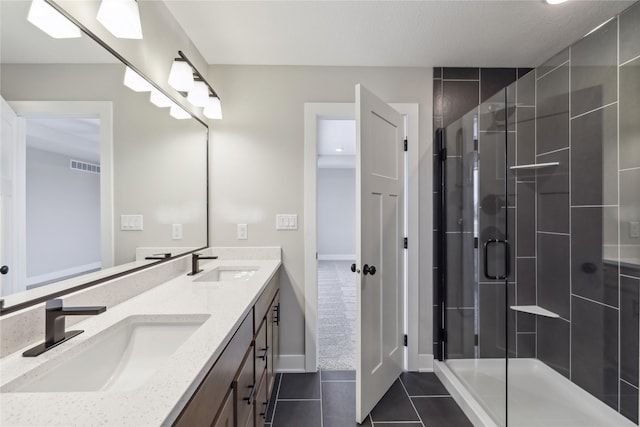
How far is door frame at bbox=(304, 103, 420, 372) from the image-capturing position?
7.79ft

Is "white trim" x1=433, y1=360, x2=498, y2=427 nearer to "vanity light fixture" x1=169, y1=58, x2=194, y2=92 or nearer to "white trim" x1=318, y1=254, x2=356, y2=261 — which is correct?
"vanity light fixture" x1=169, y1=58, x2=194, y2=92

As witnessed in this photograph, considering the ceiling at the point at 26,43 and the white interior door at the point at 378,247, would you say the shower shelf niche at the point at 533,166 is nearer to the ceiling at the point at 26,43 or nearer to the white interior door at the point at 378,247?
the white interior door at the point at 378,247

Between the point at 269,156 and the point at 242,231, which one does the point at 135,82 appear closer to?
the point at 269,156

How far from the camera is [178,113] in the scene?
1.88 m

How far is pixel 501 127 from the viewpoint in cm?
200

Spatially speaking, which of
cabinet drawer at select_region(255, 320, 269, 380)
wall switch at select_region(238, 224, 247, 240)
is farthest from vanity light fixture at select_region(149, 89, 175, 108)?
cabinet drawer at select_region(255, 320, 269, 380)

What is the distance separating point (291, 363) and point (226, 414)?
4.88 ft

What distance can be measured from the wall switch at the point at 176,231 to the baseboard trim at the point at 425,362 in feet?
6.91

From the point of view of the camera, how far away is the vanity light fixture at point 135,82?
1.34m

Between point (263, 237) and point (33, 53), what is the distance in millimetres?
1714

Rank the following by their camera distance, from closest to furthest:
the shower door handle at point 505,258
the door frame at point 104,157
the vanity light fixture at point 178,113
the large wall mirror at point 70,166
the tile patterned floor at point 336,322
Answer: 1. the large wall mirror at point 70,166
2. the door frame at point 104,157
3. the vanity light fixture at point 178,113
4. the shower door handle at point 505,258
5. the tile patterned floor at point 336,322

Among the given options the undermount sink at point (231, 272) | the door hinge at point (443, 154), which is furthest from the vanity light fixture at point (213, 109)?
the door hinge at point (443, 154)

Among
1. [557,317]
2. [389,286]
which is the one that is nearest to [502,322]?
[557,317]

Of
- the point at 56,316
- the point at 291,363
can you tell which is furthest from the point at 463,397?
the point at 56,316
